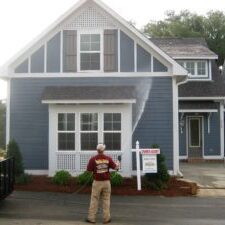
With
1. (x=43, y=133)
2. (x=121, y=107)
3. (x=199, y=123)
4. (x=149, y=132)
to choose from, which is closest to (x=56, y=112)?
(x=43, y=133)

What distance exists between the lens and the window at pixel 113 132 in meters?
18.7

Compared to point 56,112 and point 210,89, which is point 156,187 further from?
point 210,89

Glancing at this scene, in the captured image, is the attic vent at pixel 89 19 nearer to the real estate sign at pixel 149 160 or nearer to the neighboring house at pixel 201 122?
A: the real estate sign at pixel 149 160

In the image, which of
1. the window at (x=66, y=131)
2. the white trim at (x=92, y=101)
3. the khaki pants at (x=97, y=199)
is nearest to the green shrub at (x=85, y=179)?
the window at (x=66, y=131)

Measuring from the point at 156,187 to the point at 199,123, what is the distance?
42.2 ft

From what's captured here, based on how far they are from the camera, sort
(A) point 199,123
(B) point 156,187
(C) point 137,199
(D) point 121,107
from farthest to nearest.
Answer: (A) point 199,123 < (D) point 121,107 < (B) point 156,187 < (C) point 137,199

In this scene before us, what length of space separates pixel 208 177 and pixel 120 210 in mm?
7976

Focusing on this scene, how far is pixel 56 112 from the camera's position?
18828 millimetres

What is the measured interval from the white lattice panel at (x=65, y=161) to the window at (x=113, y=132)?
1.39 m

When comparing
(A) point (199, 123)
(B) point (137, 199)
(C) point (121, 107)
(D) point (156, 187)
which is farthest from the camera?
(A) point (199, 123)

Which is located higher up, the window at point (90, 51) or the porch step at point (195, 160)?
the window at point (90, 51)

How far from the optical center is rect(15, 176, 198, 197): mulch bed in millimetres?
15633

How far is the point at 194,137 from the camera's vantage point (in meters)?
28.2

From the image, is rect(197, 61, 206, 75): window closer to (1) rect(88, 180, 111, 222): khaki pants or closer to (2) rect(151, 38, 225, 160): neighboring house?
(2) rect(151, 38, 225, 160): neighboring house
